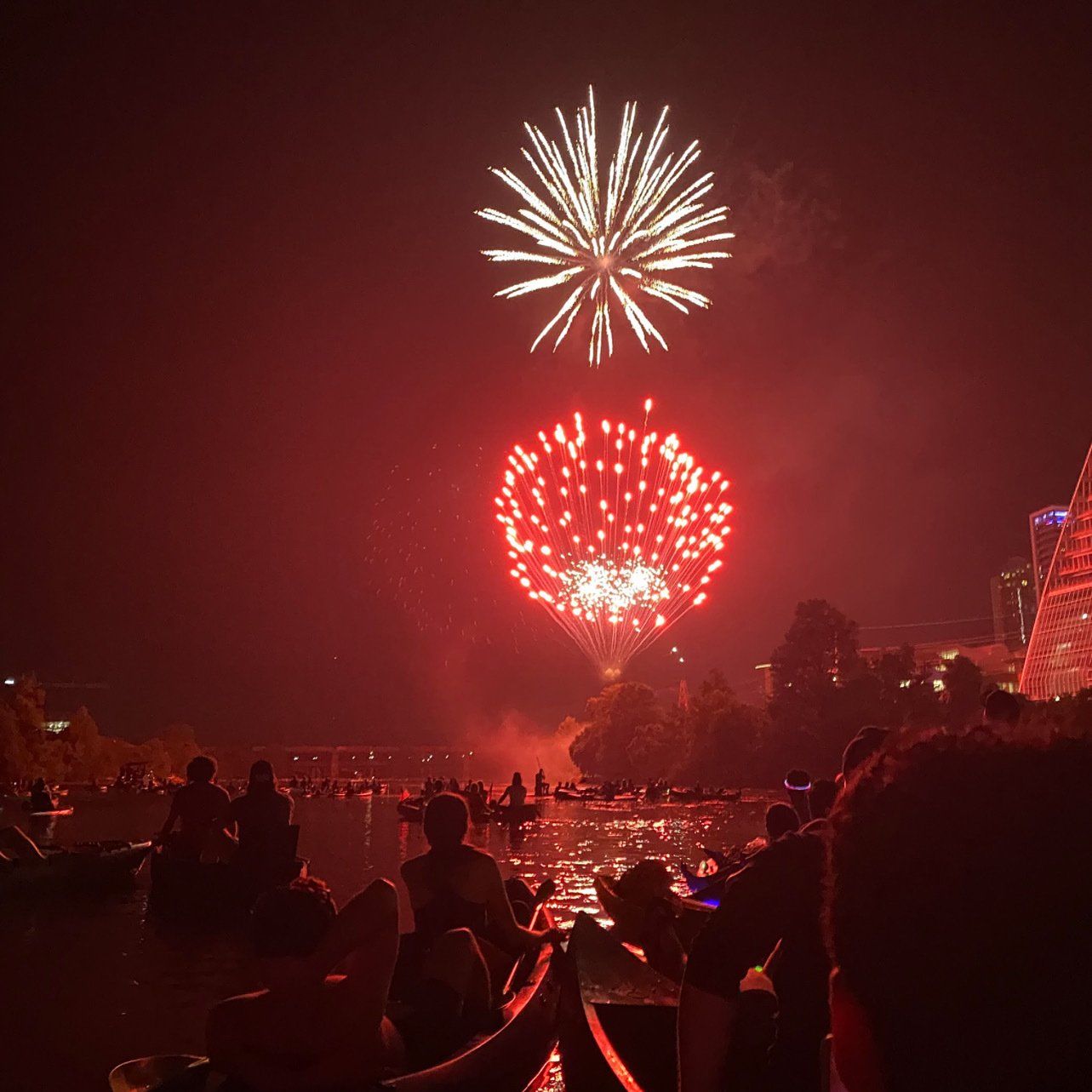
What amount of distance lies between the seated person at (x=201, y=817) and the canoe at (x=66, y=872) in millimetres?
2108

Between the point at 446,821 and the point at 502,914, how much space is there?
3.42ft

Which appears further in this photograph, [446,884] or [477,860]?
[477,860]

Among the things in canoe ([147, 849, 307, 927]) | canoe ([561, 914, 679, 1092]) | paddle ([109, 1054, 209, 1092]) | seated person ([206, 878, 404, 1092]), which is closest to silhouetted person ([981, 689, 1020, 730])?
canoe ([561, 914, 679, 1092])

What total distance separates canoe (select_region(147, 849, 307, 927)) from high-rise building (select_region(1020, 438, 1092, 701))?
77.4m

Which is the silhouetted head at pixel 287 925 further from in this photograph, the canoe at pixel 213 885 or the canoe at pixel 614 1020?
the canoe at pixel 213 885

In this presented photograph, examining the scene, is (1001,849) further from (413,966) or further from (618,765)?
(618,765)

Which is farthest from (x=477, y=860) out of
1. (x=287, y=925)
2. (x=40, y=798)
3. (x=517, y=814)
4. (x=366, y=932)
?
(x=517, y=814)

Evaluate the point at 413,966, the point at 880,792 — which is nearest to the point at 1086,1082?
the point at 880,792

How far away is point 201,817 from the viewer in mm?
13953

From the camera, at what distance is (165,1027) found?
8.58m

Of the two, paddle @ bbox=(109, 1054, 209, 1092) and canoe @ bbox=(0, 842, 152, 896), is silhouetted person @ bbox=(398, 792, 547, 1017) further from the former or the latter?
canoe @ bbox=(0, 842, 152, 896)

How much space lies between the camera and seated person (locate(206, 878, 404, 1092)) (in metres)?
4.41

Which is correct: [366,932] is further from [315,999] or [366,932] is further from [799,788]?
[799,788]

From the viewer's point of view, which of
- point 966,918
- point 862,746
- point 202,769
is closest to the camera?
point 966,918
